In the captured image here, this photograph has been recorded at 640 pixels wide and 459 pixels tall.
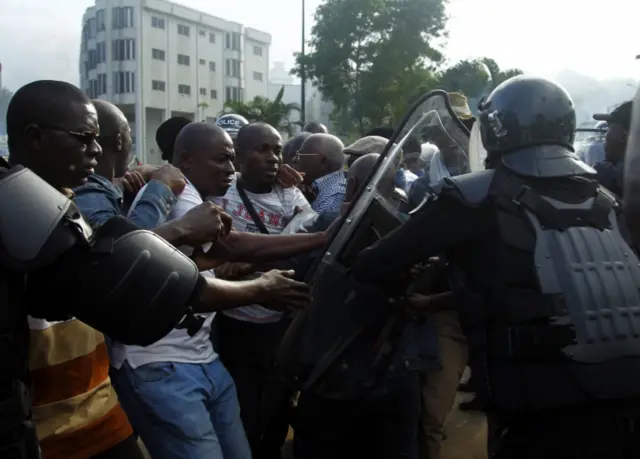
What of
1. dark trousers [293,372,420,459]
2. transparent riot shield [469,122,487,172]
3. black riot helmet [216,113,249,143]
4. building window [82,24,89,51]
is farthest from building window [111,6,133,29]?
dark trousers [293,372,420,459]

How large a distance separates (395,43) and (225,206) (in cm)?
3284

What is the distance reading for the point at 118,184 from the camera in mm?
3270

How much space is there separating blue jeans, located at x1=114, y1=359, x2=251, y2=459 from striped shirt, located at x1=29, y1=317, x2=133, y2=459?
0.98 ft

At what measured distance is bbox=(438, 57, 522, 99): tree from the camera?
35.3 m

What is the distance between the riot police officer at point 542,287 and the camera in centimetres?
228

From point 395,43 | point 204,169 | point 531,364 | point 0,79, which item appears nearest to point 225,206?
point 204,169

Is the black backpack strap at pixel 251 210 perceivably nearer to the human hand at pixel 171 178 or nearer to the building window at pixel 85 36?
the human hand at pixel 171 178

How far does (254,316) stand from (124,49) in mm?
51329

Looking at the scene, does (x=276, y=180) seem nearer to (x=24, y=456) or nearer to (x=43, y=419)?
(x=43, y=419)

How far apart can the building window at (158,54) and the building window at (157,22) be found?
5.64ft

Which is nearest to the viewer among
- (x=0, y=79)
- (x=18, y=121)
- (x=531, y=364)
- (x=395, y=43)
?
(x=18, y=121)

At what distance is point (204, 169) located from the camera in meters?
3.06

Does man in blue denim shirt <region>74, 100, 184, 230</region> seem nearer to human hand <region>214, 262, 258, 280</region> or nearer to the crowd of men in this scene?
the crowd of men

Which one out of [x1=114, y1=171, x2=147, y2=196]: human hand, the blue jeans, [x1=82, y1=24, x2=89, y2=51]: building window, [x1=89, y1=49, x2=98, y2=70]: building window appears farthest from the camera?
[x1=82, y1=24, x2=89, y2=51]: building window
